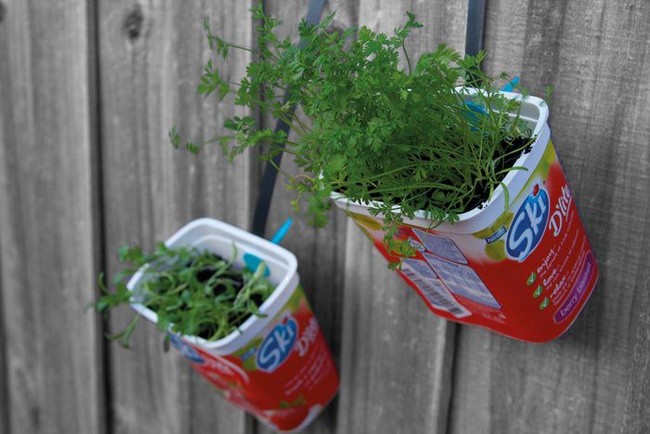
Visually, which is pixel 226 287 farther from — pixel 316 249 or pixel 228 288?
pixel 316 249

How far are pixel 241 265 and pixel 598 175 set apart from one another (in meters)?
0.47

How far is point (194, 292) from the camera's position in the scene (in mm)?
985

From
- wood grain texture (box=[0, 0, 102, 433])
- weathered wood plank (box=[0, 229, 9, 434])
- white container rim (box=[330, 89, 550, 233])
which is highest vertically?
white container rim (box=[330, 89, 550, 233])

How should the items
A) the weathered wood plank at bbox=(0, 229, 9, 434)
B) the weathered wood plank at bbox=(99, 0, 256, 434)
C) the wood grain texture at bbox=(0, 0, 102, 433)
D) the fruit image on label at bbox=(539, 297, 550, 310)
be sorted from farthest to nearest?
the weathered wood plank at bbox=(0, 229, 9, 434) < the wood grain texture at bbox=(0, 0, 102, 433) < the weathered wood plank at bbox=(99, 0, 256, 434) < the fruit image on label at bbox=(539, 297, 550, 310)

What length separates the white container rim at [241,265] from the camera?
0.91 meters

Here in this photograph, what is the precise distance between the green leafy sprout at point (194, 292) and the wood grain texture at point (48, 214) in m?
0.43

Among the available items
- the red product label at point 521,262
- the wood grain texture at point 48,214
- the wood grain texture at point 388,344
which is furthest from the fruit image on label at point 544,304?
the wood grain texture at point 48,214

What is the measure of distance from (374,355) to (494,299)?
1.10 ft

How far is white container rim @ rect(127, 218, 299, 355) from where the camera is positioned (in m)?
0.91

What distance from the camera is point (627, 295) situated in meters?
0.82

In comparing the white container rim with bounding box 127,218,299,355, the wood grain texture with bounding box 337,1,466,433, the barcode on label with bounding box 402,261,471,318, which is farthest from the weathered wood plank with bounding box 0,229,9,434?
the barcode on label with bounding box 402,261,471,318

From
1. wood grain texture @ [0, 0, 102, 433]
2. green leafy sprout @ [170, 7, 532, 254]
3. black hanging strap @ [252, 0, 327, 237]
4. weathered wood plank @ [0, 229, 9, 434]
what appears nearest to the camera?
green leafy sprout @ [170, 7, 532, 254]

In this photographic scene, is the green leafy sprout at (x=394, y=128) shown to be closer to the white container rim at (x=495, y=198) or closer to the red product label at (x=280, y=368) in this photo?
the white container rim at (x=495, y=198)

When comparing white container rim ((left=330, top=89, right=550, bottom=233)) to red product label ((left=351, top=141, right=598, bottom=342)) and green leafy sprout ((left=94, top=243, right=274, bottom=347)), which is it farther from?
green leafy sprout ((left=94, top=243, right=274, bottom=347))
